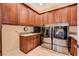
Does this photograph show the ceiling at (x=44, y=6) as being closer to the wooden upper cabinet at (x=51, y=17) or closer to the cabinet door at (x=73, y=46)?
the wooden upper cabinet at (x=51, y=17)

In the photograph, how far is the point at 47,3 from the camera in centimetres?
179

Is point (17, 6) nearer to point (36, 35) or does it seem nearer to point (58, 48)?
point (36, 35)

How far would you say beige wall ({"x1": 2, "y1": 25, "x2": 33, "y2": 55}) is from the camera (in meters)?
1.73

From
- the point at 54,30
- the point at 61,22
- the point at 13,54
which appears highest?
the point at 61,22

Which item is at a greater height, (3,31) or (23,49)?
(3,31)

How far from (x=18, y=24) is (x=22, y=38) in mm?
215

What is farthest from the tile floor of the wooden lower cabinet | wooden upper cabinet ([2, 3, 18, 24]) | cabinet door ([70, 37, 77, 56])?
wooden upper cabinet ([2, 3, 18, 24])

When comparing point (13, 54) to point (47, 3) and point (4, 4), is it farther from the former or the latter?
point (47, 3)

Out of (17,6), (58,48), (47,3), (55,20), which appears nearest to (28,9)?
(17,6)

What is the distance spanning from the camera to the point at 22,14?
179cm

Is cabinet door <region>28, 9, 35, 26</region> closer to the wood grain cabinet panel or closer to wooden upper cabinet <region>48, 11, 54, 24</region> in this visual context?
the wood grain cabinet panel

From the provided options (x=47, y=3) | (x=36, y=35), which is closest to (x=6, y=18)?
(x=36, y=35)

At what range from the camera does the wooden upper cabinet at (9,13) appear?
173cm

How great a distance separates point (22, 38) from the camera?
69.7 inches
